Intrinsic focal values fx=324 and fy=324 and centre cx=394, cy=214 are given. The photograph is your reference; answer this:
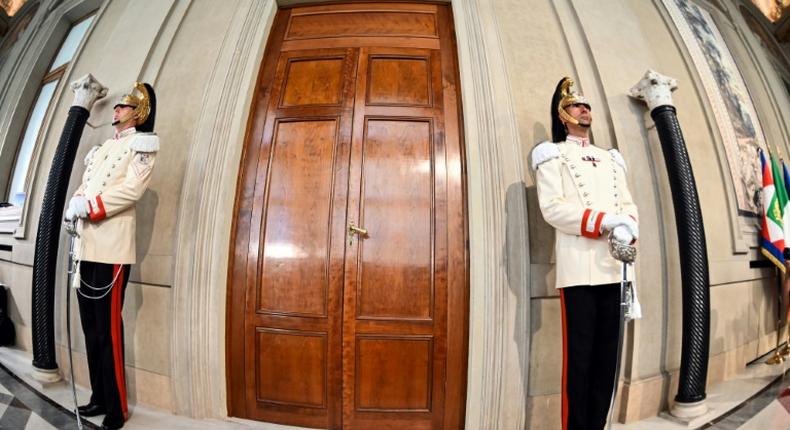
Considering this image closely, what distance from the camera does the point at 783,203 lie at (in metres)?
0.62

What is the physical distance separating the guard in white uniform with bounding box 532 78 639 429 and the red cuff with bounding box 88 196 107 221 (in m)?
1.26

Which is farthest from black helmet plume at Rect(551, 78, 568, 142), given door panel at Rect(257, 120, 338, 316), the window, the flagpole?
the window

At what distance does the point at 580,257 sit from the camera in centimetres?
105

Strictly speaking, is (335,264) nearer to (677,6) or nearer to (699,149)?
(699,149)

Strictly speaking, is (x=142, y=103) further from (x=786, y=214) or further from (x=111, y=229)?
(x=786, y=214)

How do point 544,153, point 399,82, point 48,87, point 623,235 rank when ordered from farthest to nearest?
point 399,82, point 544,153, point 623,235, point 48,87

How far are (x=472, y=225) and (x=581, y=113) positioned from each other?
49 centimetres

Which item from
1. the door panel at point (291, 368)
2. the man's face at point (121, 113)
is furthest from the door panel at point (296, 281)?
the man's face at point (121, 113)

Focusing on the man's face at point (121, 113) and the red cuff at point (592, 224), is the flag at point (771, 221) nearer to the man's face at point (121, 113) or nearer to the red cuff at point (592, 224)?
the red cuff at point (592, 224)

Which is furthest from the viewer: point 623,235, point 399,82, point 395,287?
point 399,82

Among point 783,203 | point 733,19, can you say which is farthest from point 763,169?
point 733,19

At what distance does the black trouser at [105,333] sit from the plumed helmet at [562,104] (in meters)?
1.35

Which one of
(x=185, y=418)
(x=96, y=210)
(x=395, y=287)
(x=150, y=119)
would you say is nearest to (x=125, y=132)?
(x=150, y=119)

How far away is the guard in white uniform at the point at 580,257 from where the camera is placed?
3.37 feet
